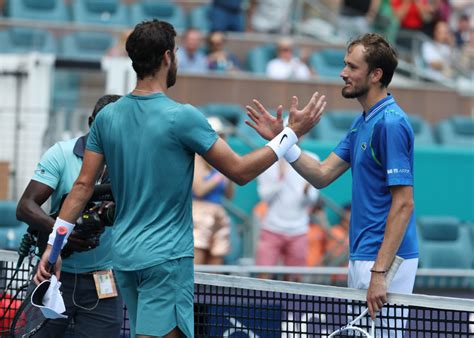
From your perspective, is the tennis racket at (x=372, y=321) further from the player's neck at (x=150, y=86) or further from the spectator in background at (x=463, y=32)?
the spectator in background at (x=463, y=32)

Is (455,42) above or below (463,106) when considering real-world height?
above

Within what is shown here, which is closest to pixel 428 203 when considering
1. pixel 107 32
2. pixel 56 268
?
pixel 107 32

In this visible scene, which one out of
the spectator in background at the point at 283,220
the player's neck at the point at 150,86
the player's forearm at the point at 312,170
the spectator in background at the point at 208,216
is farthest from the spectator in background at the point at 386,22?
the player's neck at the point at 150,86

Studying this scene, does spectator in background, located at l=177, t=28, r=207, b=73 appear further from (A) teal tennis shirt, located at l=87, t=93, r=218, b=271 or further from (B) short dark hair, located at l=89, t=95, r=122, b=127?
(A) teal tennis shirt, located at l=87, t=93, r=218, b=271

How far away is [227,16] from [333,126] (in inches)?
126

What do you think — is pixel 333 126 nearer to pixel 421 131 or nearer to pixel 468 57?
pixel 421 131

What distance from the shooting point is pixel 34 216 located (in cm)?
544

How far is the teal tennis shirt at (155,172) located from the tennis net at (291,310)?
0.69 metres

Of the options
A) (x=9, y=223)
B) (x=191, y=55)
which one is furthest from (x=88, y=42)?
(x=9, y=223)

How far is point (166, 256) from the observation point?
4766mm

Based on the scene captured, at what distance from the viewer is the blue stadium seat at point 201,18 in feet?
54.9

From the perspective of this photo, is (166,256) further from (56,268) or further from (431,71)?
(431,71)

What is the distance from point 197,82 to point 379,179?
938 cm

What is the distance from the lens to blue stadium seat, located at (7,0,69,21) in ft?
53.9
